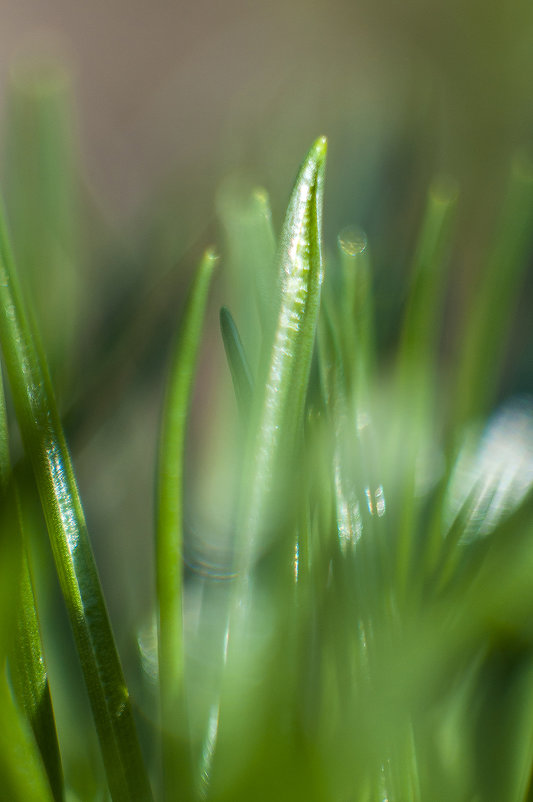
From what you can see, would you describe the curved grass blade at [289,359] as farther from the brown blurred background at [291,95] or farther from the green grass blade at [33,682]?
the brown blurred background at [291,95]

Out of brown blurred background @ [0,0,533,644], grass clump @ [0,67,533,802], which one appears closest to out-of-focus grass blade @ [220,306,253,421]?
grass clump @ [0,67,533,802]

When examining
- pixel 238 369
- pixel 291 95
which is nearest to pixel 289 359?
pixel 238 369

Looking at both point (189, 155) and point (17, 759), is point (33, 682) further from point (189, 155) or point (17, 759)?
point (189, 155)

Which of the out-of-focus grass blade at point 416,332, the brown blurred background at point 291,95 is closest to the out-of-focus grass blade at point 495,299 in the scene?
the out-of-focus grass blade at point 416,332

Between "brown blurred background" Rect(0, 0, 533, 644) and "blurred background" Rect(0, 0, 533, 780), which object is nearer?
"blurred background" Rect(0, 0, 533, 780)

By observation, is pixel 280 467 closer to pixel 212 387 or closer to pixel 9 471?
pixel 9 471

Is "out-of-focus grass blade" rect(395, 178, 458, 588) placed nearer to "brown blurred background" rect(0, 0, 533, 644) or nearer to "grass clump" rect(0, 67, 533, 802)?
"grass clump" rect(0, 67, 533, 802)
